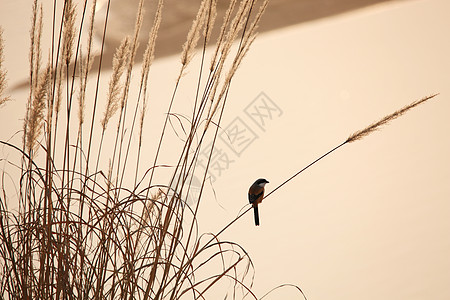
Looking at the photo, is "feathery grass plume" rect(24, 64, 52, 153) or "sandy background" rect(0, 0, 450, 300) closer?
"feathery grass plume" rect(24, 64, 52, 153)

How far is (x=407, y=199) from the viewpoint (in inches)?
61.3

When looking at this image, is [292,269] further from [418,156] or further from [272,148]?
[418,156]

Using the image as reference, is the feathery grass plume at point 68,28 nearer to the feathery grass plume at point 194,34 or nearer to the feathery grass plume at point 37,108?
the feathery grass plume at point 37,108

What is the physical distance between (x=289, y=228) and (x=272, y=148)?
0.96 feet

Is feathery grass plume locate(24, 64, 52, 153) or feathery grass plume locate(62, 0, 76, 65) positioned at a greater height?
feathery grass plume locate(62, 0, 76, 65)

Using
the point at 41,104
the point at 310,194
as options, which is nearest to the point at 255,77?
the point at 310,194

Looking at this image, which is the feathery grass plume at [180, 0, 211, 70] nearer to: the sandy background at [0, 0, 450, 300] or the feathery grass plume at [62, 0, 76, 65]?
the feathery grass plume at [62, 0, 76, 65]

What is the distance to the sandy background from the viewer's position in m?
1.52

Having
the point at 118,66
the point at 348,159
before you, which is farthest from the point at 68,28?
the point at 348,159

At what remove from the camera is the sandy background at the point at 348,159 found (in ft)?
4.99

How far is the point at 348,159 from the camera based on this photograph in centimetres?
166

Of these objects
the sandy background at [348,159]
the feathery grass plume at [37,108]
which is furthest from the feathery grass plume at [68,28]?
the sandy background at [348,159]

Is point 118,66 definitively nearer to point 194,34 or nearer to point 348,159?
point 194,34

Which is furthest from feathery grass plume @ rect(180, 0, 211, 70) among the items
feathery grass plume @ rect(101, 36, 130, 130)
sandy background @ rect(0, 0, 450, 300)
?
sandy background @ rect(0, 0, 450, 300)
